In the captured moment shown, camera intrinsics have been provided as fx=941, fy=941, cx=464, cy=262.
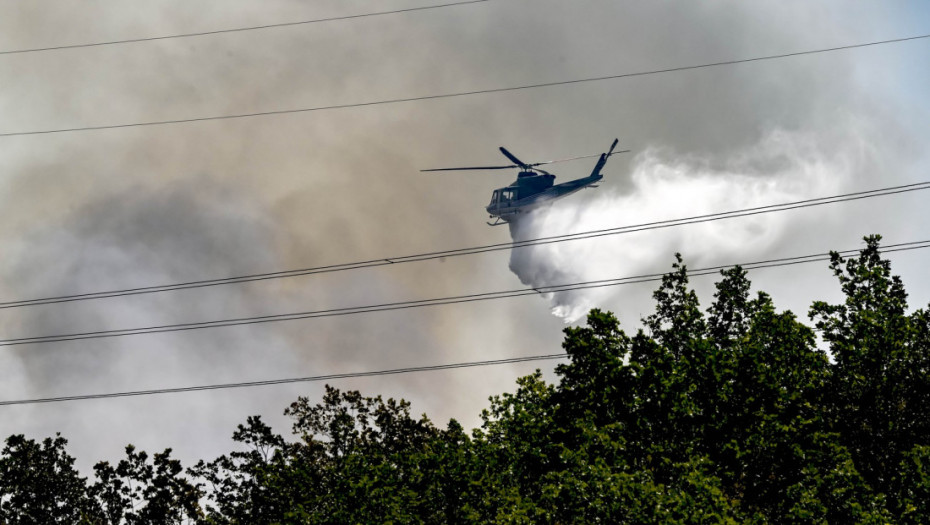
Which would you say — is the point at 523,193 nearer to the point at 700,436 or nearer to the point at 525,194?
→ the point at 525,194

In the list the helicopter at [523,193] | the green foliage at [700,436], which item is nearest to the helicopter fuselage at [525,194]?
the helicopter at [523,193]

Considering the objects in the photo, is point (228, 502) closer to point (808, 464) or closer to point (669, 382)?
point (669, 382)

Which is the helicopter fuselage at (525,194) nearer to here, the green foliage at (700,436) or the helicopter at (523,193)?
the helicopter at (523,193)

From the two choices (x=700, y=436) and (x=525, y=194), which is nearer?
(x=700, y=436)

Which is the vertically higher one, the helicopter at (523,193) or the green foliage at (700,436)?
the helicopter at (523,193)

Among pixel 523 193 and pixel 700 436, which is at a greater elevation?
pixel 523 193

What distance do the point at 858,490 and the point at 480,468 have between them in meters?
17.0

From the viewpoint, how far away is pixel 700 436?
1586 inches

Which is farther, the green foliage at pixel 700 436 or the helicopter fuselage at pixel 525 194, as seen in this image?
the helicopter fuselage at pixel 525 194

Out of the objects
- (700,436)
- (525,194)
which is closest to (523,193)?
(525,194)

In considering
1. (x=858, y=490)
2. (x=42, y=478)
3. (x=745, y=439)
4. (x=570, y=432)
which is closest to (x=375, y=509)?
(x=570, y=432)

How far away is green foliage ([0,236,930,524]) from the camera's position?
36.1 m

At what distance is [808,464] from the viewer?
37.8 meters

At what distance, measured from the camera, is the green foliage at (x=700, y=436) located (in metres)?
36.1
